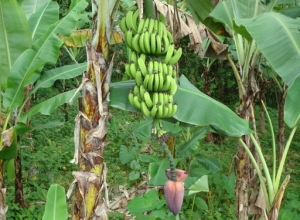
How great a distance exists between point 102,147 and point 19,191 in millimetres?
1344

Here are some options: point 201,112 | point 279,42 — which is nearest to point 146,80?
point 201,112

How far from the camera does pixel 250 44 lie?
2.25 meters

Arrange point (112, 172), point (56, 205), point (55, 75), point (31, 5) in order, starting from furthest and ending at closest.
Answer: point (112, 172) → point (31, 5) → point (55, 75) → point (56, 205)

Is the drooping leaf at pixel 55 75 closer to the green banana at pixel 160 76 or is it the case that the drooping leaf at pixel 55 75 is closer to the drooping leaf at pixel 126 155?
the drooping leaf at pixel 126 155

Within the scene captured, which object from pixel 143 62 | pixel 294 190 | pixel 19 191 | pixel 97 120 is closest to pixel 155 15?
pixel 143 62

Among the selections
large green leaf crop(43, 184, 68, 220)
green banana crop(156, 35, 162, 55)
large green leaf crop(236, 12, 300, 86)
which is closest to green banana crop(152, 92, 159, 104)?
green banana crop(156, 35, 162, 55)

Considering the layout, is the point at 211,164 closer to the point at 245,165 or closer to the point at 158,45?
the point at 245,165

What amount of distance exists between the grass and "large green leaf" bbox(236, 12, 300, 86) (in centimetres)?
98

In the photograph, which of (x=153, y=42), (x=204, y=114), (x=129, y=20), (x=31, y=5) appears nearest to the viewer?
(x=153, y=42)

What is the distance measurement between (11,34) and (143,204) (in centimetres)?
108

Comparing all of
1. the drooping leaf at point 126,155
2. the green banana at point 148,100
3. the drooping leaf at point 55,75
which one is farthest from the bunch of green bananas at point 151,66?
the drooping leaf at point 126,155

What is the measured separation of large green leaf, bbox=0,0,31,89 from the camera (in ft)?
6.50

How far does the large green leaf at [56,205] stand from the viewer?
4.84ft

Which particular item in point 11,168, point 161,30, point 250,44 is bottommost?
point 11,168
